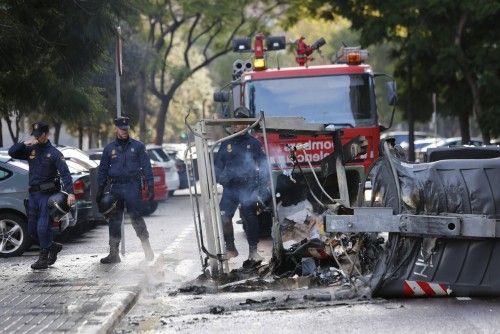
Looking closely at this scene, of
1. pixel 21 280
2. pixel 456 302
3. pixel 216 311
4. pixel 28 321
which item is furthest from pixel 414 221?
pixel 21 280

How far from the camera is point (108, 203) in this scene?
1460 cm

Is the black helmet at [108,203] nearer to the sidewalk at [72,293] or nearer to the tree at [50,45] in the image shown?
the sidewalk at [72,293]

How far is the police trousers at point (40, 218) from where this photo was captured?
13969 millimetres

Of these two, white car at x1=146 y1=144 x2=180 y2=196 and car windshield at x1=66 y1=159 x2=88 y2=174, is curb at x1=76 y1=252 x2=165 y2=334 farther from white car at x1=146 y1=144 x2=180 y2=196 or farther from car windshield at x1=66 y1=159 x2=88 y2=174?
white car at x1=146 y1=144 x2=180 y2=196

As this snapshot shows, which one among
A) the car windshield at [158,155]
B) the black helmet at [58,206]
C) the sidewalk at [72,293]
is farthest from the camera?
the car windshield at [158,155]

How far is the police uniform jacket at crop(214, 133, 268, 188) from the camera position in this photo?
14.4 meters

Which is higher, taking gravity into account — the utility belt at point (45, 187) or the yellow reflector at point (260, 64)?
the yellow reflector at point (260, 64)

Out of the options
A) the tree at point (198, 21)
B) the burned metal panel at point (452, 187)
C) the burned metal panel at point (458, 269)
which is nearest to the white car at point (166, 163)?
the tree at point (198, 21)

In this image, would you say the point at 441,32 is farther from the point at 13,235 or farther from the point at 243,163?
the point at 243,163

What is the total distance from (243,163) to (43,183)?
91.7 inches

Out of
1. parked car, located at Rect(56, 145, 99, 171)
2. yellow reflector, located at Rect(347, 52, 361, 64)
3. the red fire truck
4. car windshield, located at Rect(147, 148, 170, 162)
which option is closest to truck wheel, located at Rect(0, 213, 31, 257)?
parked car, located at Rect(56, 145, 99, 171)

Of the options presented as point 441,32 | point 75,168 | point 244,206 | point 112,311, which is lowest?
point 112,311

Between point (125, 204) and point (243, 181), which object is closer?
point (243, 181)

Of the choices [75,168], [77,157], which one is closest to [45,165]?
[75,168]
